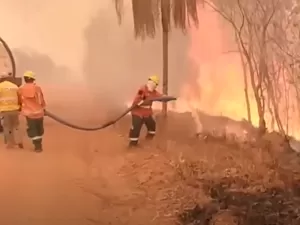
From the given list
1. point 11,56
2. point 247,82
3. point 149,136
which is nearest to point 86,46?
point 11,56

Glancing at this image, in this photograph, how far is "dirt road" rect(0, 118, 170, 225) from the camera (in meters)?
1.31

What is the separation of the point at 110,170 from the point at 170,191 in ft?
0.47

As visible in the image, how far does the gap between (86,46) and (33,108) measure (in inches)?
9.7

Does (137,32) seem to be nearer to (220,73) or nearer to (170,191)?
(220,73)

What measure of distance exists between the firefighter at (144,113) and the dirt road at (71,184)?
40 mm

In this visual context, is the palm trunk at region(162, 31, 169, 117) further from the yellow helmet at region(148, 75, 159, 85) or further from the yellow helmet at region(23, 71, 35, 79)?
the yellow helmet at region(23, 71, 35, 79)

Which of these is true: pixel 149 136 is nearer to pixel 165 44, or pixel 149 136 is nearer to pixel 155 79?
pixel 155 79

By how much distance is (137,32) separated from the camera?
155cm

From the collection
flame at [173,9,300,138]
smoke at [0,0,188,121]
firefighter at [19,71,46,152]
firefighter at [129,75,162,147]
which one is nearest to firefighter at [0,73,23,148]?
Result: firefighter at [19,71,46,152]

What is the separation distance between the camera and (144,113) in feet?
4.73

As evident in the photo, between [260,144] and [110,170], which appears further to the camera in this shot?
[260,144]

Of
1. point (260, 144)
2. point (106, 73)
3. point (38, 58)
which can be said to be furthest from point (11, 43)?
point (260, 144)

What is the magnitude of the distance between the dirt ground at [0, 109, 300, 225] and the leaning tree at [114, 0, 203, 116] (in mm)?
145

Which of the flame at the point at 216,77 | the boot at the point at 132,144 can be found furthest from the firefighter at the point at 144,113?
the flame at the point at 216,77
